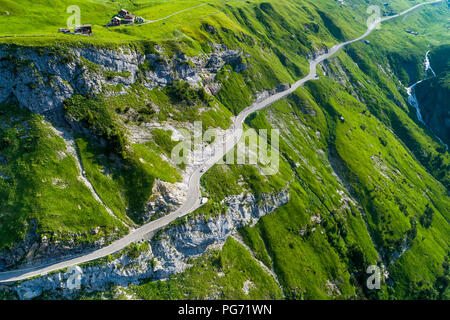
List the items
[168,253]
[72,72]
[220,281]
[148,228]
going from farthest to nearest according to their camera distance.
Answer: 1. [72,72]
2. [220,281]
3. [168,253]
4. [148,228]

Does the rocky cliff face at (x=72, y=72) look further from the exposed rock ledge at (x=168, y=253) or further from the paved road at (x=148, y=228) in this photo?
the exposed rock ledge at (x=168, y=253)

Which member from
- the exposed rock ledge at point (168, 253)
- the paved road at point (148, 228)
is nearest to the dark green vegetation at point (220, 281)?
the exposed rock ledge at point (168, 253)

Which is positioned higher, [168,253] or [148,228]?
[148,228]

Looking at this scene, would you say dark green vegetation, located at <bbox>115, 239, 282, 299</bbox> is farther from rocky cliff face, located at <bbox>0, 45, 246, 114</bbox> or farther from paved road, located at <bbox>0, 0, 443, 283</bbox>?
rocky cliff face, located at <bbox>0, 45, 246, 114</bbox>

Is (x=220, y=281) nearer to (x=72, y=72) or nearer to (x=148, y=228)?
(x=148, y=228)

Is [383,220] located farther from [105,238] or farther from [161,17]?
[161,17]

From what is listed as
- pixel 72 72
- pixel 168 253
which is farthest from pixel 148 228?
pixel 72 72

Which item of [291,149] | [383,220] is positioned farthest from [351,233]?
[291,149]

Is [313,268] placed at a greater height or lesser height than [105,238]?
lesser
